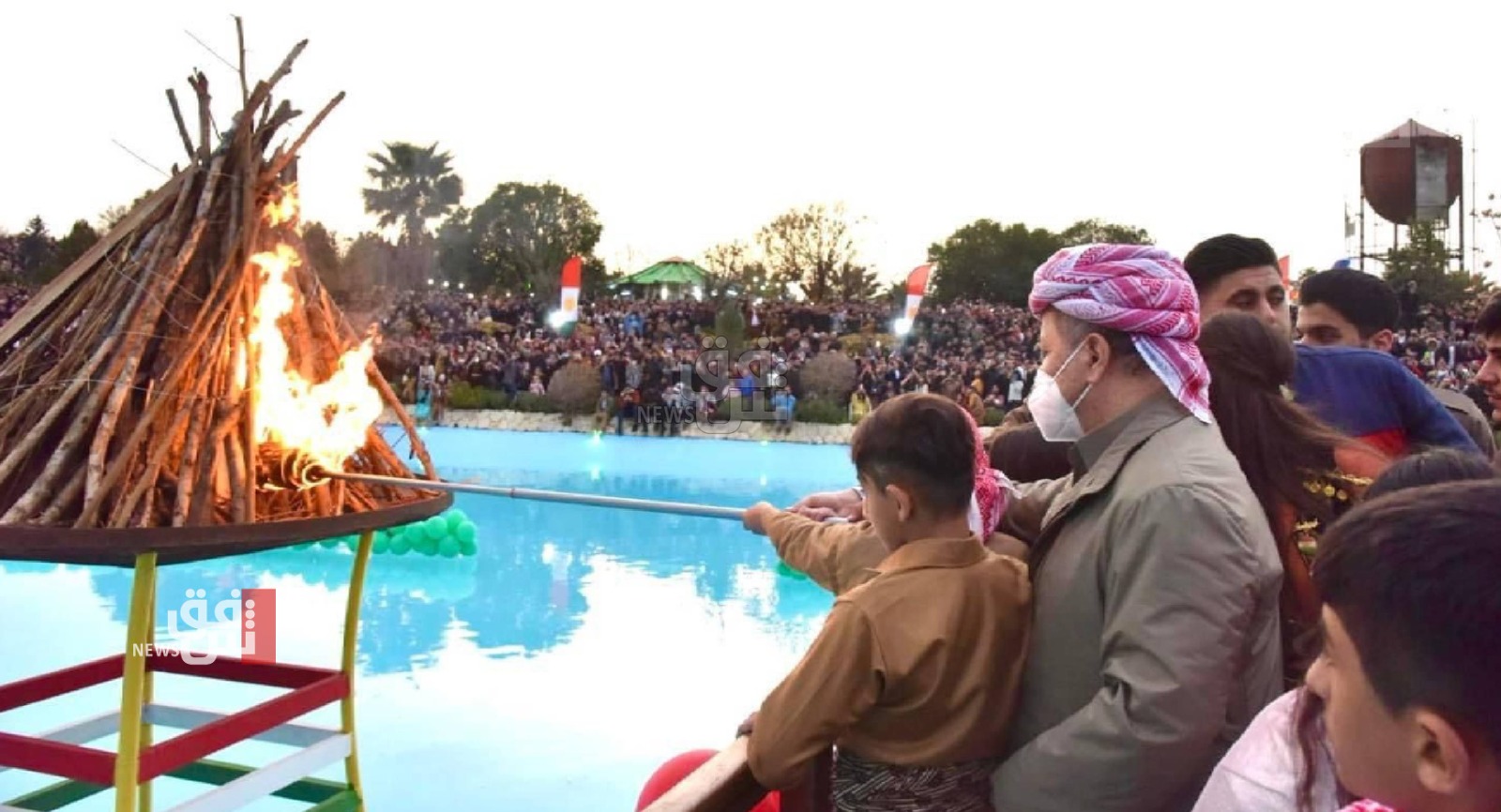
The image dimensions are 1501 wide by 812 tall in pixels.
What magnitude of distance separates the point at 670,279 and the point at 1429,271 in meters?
19.3

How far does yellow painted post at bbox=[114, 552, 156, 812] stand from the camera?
8.45 ft

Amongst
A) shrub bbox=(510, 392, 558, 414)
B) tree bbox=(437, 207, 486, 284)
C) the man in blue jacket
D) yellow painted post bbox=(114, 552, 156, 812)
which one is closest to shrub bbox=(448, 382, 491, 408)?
shrub bbox=(510, 392, 558, 414)

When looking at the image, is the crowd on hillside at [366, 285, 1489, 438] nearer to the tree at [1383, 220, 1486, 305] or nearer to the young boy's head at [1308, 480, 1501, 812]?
the tree at [1383, 220, 1486, 305]

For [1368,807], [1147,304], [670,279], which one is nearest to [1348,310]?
[1147,304]

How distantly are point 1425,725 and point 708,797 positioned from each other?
89 cm

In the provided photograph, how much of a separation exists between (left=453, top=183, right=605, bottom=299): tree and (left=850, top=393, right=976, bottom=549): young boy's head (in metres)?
38.9

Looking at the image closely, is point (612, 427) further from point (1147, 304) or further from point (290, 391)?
point (1147, 304)

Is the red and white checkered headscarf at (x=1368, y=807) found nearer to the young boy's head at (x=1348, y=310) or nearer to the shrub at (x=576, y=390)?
the young boy's head at (x=1348, y=310)

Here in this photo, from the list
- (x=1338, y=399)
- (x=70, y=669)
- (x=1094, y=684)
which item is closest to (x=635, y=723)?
(x=70, y=669)

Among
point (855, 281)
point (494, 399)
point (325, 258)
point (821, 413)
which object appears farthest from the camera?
point (855, 281)

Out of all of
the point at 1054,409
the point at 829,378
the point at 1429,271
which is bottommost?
the point at 1054,409

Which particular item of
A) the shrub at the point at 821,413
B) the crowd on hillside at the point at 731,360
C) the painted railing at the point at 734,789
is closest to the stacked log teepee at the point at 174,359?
the painted railing at the point at 734,789

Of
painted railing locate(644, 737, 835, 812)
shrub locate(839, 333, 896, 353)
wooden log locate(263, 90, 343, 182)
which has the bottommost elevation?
painted railing locate(644, 737, 835, 812)

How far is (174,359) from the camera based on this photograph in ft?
9.10
